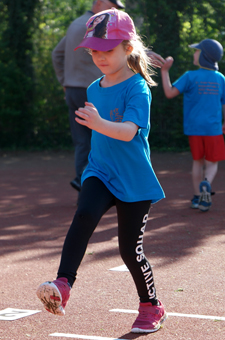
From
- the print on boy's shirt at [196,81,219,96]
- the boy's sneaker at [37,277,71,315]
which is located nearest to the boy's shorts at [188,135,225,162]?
the print on boy's shirt at [196,81,219,96]

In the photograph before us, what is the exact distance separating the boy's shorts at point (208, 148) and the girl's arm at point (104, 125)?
13.5ft

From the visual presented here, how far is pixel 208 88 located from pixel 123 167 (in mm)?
4052

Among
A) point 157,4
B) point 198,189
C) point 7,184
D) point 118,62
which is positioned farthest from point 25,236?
point 157,4

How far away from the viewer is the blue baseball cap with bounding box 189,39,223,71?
691 centimetres

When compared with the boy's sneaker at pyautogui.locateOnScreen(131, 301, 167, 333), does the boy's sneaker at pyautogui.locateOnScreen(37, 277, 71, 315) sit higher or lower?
higher

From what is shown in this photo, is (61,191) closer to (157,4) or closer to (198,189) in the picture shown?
(198,189)

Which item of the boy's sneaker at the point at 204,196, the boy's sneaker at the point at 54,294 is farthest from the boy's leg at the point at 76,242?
the boy's sneaker at the point at 204,196

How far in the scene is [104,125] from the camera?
276 cm

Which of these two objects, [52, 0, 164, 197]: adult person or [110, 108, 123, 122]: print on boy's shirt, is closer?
[110, 108, 123, 122]: print on boy's shirt

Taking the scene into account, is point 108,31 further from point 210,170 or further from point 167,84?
point 210,170

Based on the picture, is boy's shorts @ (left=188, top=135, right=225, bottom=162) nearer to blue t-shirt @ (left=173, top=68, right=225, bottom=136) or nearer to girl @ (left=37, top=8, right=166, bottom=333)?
blue t-shirt @ (left=173, top=68, right=225, bottom=136)

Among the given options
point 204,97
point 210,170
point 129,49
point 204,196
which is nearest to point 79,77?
point 204,97

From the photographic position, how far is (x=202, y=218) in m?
6.44

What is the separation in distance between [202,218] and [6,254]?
7.77ft
